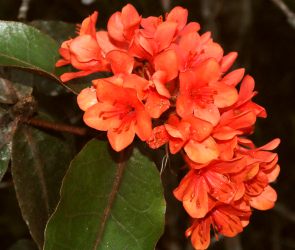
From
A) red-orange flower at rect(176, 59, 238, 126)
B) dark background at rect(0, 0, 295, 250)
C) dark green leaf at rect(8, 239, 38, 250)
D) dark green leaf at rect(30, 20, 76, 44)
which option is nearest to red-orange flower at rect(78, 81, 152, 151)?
red-orange flower at rect(176, 59, 238, 126)

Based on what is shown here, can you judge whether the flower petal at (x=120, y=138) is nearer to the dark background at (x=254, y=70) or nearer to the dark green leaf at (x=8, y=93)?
the dark green leaf at (x=8, y=93)

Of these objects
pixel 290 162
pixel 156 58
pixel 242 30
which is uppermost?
pixel 156 58

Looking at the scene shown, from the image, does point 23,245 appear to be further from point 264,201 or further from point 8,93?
point 264,201

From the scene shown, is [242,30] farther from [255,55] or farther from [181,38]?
[181,38]

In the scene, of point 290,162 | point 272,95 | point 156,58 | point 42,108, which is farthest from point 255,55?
point 156,58

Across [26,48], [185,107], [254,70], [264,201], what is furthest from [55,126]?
[254,70]
